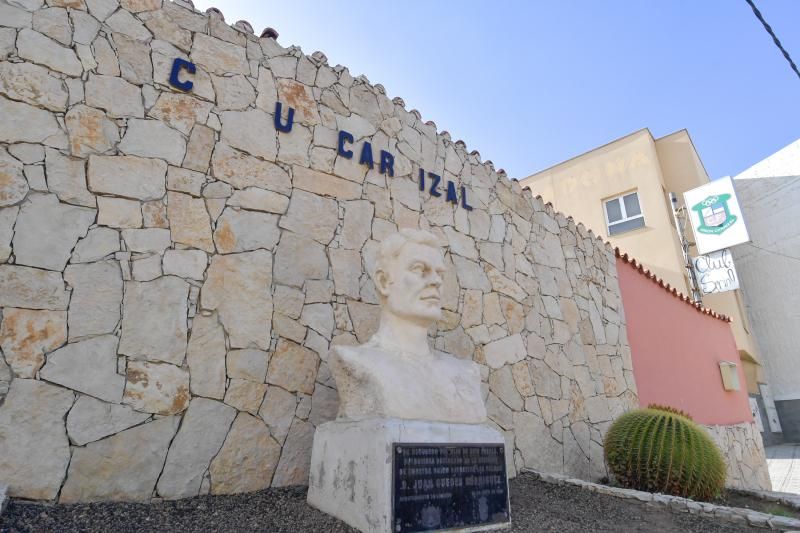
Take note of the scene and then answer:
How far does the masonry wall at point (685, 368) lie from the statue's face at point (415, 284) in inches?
188

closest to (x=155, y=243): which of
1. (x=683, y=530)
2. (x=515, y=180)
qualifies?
(x=683, y=530)

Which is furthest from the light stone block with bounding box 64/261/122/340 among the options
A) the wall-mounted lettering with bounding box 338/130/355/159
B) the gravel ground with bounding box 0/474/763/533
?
the wall-mounted lettering with bounding box 338/130/355/159

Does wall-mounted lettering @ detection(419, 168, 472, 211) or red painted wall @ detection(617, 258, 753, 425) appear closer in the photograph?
wall-mounted lettering @ detection(419, 168, 472, 211)

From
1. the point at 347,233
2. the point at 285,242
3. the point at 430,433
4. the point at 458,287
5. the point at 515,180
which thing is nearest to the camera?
the point at 430,433

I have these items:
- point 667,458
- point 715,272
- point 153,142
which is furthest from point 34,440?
point 715,272

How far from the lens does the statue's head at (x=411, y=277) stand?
121 inches

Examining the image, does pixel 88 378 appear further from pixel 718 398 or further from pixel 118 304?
pixel 718 398

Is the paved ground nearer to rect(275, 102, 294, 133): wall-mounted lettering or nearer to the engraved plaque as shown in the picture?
the engraved plaque

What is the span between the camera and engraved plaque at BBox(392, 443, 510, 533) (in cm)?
231

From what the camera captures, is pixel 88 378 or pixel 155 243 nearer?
pixel 88 378

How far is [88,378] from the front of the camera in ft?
8.87

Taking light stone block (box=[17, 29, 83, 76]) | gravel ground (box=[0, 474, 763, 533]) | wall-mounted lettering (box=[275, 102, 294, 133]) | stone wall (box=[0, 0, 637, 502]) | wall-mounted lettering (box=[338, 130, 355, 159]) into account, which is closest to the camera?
gravel ground (box=[0, 474, 763, 533])

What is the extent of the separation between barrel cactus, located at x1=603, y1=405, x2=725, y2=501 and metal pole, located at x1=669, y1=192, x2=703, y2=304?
7180 millimetres

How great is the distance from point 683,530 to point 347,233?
3.31 m
